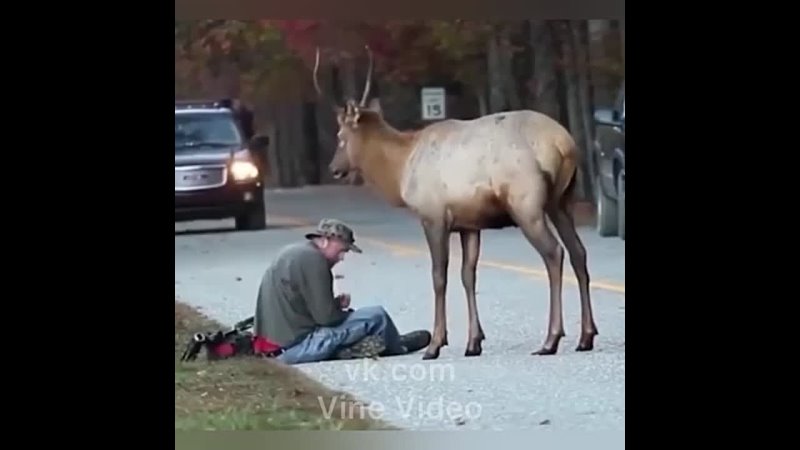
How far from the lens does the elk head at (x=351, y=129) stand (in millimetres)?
4238

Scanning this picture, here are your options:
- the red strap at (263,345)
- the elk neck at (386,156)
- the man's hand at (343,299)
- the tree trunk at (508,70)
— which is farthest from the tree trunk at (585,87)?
the red strap at (263,345)

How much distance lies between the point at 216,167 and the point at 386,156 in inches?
19.6

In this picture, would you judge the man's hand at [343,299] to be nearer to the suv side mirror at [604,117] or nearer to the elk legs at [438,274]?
the elk legs at [438,274]

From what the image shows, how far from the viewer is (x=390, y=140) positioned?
4.29m

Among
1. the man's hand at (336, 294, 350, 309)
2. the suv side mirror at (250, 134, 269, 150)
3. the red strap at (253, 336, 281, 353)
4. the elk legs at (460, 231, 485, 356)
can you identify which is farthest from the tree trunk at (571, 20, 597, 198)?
the red strap at (253, 336, 281, 353)

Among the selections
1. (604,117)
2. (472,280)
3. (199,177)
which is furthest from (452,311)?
(199,177)

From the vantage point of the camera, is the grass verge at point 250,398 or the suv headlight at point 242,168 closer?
the grass verge at point 250,398

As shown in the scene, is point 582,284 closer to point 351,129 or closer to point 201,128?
point 351,129

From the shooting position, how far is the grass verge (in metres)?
4.18

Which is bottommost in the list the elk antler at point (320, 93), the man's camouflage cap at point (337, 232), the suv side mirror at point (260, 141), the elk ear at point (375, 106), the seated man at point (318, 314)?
the seated man at point (318, 314)
